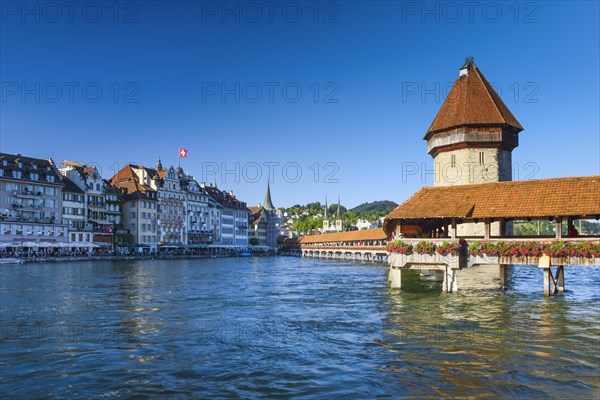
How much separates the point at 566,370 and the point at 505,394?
9.24 ft

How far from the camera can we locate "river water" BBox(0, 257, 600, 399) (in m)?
11.9

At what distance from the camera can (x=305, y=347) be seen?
1600 centimetres

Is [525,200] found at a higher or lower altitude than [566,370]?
higher

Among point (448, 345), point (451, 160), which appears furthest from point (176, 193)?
point (448, 345)

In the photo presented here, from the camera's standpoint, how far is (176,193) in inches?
4412

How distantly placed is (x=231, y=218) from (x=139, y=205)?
36.2 m

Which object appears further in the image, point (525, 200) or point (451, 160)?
point (451, 160)

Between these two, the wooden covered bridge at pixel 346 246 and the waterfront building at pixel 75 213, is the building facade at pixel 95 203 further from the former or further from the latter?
the wooden covered bridge at pixel 346 246

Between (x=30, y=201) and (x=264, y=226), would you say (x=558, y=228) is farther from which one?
(x=264, y=226)

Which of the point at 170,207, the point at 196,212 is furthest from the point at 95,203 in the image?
the point at 196,212

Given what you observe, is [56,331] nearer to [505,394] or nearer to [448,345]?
[448,345]

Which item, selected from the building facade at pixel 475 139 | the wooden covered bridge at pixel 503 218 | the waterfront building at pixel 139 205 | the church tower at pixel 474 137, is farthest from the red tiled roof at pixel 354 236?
the wooden covered bridge at pixel 503 218

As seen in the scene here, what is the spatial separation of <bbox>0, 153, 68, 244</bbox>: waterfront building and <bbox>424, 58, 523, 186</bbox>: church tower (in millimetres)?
61697

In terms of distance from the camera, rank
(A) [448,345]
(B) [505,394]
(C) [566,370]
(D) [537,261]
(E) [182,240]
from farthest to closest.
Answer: (E) [182,240], (D) [537,261], (A) [448,345], (C) [566,370], (B) [505,394]
